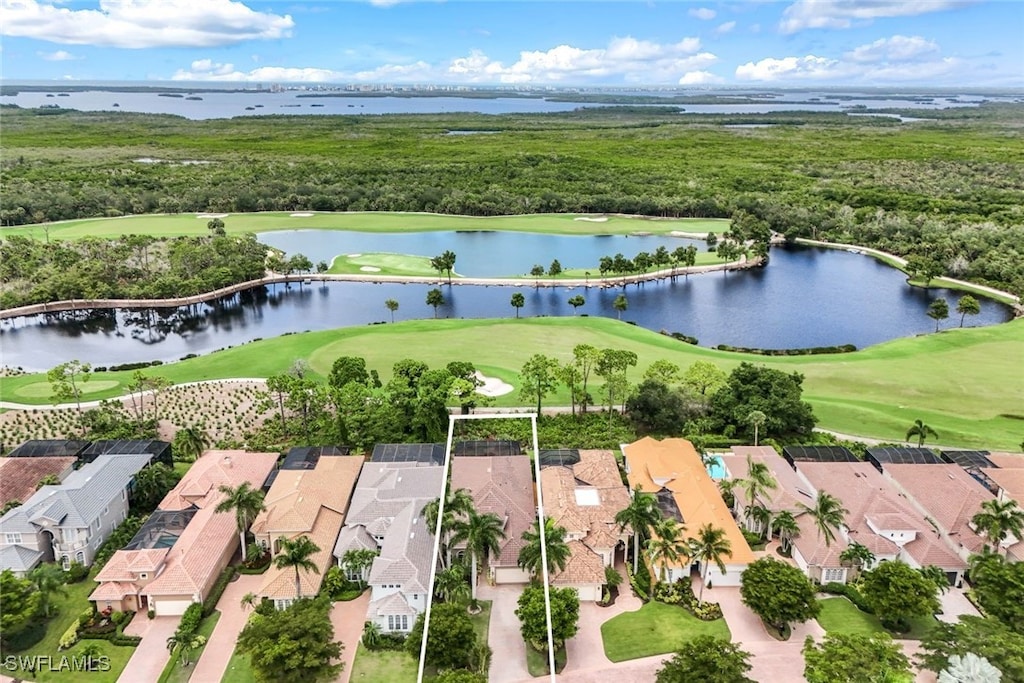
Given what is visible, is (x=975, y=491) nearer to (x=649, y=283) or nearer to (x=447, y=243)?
(x=649, y=283)

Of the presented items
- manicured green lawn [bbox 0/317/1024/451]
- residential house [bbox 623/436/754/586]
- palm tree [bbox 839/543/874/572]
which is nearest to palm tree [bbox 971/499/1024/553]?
palm tree [bbox 839/543/874/572]

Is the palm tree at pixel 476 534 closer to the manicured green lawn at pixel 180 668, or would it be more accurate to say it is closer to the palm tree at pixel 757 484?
the manicured green lawn at pixel 180 668

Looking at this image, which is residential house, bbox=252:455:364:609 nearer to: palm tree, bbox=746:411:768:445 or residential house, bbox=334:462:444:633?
residential house, bbox=334:462:444:633

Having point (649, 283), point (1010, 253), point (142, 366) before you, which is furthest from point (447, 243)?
point (1010, 253)

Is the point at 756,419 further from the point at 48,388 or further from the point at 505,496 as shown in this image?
the point at 48,388

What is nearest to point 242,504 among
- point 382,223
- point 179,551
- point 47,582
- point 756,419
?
point 179,551

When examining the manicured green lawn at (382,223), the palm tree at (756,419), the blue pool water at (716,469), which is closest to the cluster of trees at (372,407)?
the blue pool water at (716,469)
